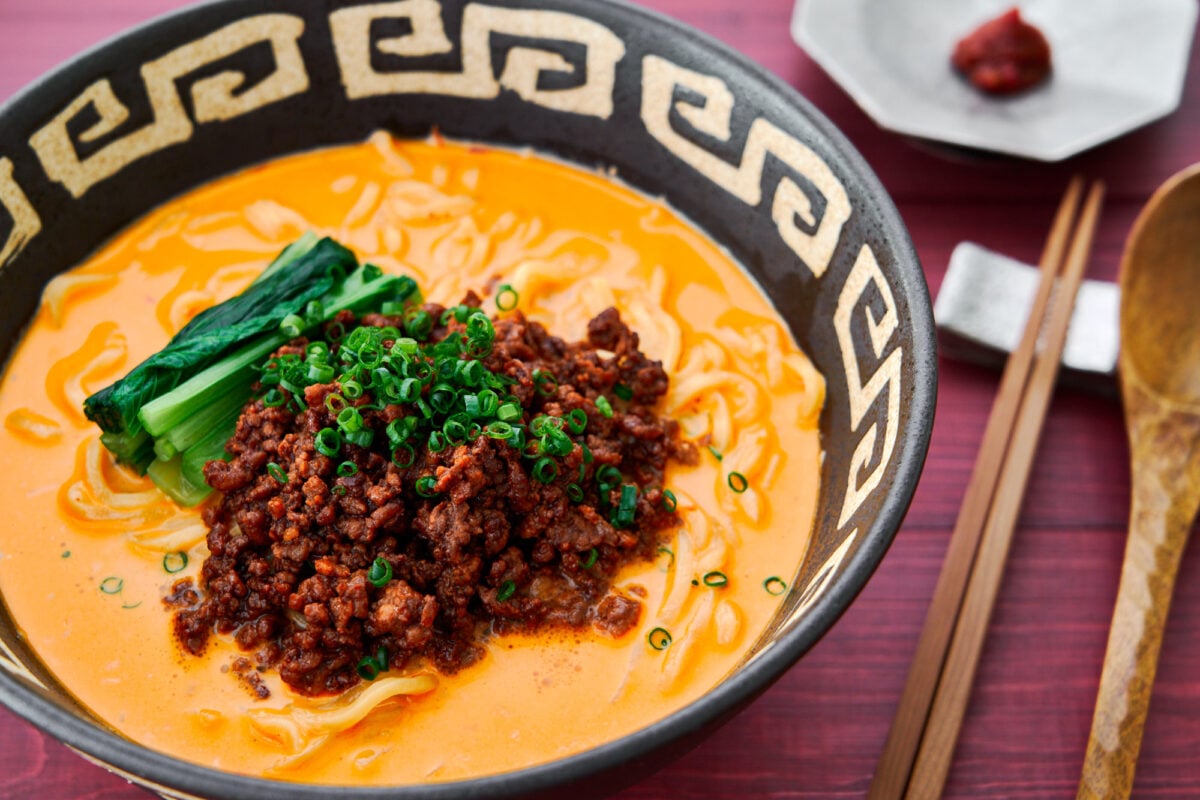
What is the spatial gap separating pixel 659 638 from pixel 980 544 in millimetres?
1091

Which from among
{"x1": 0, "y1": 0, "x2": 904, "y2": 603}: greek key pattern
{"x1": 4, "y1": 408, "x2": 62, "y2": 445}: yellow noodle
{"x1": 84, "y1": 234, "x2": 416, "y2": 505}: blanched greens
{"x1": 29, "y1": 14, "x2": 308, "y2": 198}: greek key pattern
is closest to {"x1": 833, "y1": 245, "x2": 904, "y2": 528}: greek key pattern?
{"x1": 0, "y1": 0, "x2": 904, "y2": 603}: greek key pattern

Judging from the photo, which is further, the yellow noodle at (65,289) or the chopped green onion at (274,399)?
the yellow noodle at (65,289)

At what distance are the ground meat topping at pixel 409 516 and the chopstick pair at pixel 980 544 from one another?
0.83m

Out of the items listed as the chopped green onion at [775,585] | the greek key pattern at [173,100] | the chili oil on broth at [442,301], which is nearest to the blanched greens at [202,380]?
the chili oil on broth at [442,301]

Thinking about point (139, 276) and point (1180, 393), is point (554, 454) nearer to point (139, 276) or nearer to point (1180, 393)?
point (139, 276)

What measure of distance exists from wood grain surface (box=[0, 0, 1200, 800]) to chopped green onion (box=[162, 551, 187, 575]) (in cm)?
53

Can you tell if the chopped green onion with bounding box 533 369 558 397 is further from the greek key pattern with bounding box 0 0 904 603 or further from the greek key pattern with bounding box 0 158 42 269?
the greek key pattern with bounding box 0 158 42 269

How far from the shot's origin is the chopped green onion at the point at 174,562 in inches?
113

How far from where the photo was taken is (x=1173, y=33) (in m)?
4.32

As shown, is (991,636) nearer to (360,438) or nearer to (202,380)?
(360,438)

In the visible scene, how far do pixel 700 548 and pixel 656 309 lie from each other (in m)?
0.83

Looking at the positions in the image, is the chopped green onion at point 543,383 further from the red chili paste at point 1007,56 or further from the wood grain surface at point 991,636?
the red chili paste at point 1007,56

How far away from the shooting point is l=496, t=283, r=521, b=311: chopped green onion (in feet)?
10.8

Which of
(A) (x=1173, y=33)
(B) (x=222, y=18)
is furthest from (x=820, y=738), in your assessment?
(A) (x=1173, y=33)
